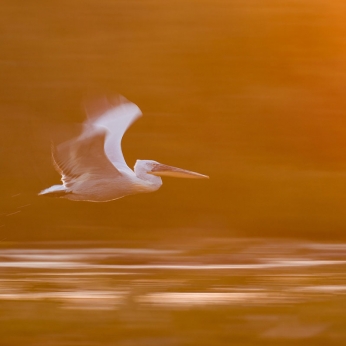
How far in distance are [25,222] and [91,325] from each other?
750 cm

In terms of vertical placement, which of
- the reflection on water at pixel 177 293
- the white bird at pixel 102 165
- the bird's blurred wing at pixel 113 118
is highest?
the bird's blurred wing at pixel 113 118

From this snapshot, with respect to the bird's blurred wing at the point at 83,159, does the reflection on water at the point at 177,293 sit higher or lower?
lower

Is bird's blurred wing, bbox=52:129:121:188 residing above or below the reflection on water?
above

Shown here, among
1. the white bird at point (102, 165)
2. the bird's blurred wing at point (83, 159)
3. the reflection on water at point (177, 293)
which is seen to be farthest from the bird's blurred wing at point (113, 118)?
the reflection on water at point (177, 293)

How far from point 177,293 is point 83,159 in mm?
1268

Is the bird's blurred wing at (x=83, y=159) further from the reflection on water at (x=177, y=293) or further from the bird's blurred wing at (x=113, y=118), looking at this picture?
the reflection on water at (x=177, y=293)

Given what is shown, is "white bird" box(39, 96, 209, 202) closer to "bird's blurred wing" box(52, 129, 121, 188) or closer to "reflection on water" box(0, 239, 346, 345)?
"bird's blurred wing" box(52, 129, 121, 188)

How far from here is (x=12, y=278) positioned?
977cm

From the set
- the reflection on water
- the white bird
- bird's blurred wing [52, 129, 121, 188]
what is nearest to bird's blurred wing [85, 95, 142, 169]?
the white bird

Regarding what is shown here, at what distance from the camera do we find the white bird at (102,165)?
8.49 m

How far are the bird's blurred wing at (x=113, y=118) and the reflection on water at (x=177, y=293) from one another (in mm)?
1079

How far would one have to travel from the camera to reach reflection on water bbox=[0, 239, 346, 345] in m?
7.38

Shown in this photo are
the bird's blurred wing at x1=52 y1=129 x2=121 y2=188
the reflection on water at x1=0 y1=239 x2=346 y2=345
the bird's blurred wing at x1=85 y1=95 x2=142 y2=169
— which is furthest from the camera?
the bird's blurred wing at x1=85 y1=95 x2=142 y2=169

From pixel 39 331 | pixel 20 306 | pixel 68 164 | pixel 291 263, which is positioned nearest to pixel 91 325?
pixel 39 331
